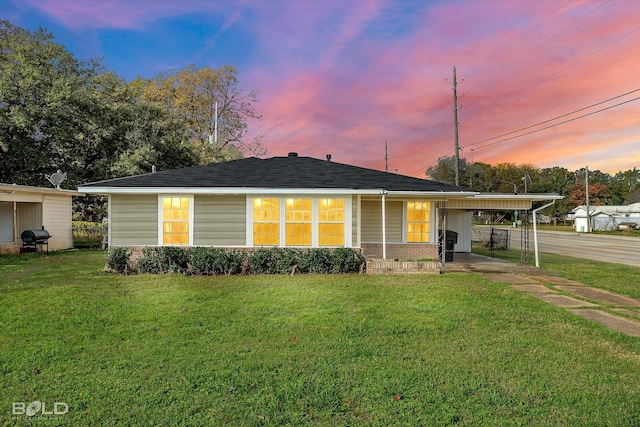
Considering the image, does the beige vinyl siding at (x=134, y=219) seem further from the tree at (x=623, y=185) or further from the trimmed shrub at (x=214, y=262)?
the tree at (x=623, y=185)

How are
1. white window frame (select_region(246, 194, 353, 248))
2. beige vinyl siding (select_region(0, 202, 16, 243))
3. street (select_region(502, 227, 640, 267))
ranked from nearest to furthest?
white window frame (select_region(246, 194, 353, 248))
beige vinyl siding (select_region(0, 202, 16, 243))
street (select_region(502, 227, 640, 267))

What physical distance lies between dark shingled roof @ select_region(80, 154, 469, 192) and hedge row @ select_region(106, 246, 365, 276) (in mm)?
1985

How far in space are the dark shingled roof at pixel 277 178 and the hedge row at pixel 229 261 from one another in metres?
1.99

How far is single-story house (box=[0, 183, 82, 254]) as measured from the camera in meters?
16.3

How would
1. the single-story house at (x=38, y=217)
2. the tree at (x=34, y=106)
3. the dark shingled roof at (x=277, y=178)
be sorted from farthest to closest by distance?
the tree at (x=34, y=106), the single-story house at (x=38, y=217), the dark shingled roof at (x=277, y=178)

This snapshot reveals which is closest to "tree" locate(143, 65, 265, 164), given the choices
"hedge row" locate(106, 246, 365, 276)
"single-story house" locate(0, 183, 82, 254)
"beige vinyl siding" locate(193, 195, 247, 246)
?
"single-story house" locate(0, 183, 82, 254)

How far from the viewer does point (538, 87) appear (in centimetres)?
2019

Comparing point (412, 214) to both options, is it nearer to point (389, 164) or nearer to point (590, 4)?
point (590, 4)

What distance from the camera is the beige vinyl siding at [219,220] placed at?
1141 centimetres

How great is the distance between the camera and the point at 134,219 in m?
11.4

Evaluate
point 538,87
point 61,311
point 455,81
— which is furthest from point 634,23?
point 61,311

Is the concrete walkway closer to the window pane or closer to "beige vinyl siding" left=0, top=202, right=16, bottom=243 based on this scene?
the window pane

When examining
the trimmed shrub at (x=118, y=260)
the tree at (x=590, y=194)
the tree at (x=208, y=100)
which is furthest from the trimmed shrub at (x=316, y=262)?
the tree at (x=590, y=194)

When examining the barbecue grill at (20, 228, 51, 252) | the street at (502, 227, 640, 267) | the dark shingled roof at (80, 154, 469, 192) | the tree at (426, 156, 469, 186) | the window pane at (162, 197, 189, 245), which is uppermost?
the tree at (426, 156, 469, 186)
